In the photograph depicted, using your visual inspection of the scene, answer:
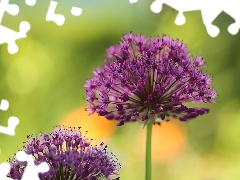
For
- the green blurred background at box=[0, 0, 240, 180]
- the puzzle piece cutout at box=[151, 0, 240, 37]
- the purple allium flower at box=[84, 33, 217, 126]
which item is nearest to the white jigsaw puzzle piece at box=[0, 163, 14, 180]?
the purple allium flower at box=[84, 33, 217, 126]

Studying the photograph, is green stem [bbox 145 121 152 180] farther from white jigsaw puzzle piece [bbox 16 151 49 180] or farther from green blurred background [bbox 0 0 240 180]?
green blurred background [bbox 0 0 240 180]

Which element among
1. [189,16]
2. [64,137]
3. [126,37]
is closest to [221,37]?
[189,16]

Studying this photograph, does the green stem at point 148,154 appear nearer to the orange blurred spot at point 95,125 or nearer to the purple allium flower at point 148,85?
the purple allium flower at point 148,85

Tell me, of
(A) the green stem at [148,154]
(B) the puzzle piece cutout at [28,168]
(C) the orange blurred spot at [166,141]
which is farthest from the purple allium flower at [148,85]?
(C) the orange blurred spot at [166,141]

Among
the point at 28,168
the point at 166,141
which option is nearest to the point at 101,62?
the point at 166,141

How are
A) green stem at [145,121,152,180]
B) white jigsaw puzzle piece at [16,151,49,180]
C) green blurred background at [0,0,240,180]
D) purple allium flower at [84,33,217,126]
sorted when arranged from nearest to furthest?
white jigsaw puzzle piece at [16,151,49,180], green stem at [145,121,152,180], purple allium flower at [84,33,217,126], green blurred background at [0,0,240,180]

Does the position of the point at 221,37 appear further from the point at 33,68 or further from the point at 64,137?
the point at 64,137

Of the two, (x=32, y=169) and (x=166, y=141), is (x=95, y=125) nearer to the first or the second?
(x=166, y=141)
